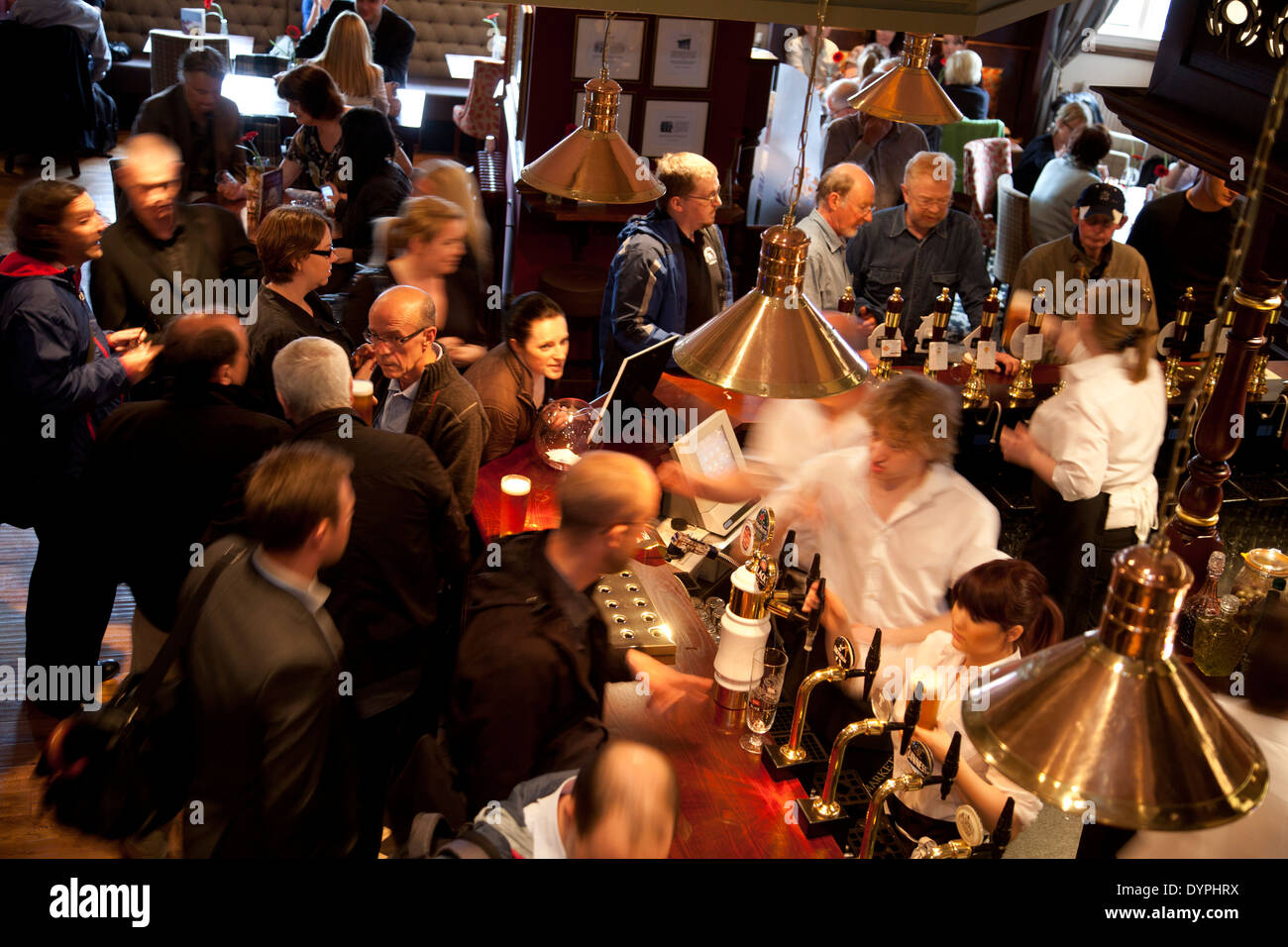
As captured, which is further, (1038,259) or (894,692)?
(1038,259)

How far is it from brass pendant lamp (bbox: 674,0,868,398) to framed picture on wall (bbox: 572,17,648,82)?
4797 millimetres

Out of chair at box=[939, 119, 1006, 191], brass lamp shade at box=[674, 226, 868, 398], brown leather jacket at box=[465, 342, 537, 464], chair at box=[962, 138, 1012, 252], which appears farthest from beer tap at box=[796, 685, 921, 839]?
chair at box=[939, 119, 1006, 191]

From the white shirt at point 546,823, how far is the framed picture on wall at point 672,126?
535 centimetres

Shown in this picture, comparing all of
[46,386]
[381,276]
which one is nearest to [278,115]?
[381,276]

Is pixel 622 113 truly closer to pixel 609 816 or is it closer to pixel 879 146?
pixel 879 146

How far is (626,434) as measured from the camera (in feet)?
13.6

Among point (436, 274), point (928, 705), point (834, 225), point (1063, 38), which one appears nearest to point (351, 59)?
point (436, 274)

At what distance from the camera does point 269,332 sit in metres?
3.91

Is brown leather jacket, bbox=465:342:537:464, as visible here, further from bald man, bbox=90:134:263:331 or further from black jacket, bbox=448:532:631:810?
black jacket, bbox=448:532:631:810

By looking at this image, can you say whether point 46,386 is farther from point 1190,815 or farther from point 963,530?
point 1190,815

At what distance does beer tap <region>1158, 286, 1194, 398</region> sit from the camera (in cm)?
543

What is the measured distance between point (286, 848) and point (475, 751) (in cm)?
44

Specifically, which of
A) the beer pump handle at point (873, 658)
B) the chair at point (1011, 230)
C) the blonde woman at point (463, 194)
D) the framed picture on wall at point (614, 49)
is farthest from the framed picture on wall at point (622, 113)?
the beer pump handle at point (873, 658)

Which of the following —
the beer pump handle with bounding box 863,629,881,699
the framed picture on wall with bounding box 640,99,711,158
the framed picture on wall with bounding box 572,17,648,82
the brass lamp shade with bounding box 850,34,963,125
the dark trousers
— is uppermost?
the framed picture on wall with bounding box 572,17,648,82
